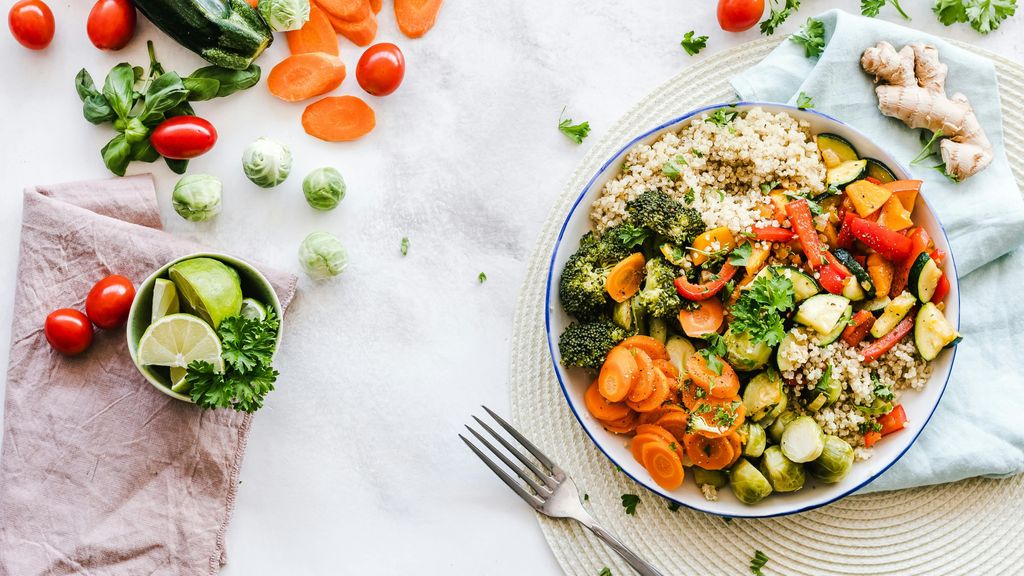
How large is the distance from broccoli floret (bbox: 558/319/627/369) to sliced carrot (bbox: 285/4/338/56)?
1743mm

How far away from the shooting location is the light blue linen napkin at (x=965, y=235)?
312 cm

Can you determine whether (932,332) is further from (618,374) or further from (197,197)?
(197,197)

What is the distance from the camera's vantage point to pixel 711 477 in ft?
9.95

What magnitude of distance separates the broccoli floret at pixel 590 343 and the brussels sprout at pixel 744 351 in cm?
40


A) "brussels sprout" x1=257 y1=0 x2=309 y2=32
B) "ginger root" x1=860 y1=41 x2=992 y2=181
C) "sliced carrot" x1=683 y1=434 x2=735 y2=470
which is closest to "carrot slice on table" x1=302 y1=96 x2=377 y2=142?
"brussels sprout" x1=257 y1=0 x2=309 y2=32

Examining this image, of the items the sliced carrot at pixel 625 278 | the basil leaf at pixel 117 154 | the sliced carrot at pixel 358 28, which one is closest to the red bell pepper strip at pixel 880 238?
the sliced carrot at pixel 625 278

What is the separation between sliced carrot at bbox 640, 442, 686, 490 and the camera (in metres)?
2.91

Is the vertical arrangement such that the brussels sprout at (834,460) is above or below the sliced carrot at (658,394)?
below

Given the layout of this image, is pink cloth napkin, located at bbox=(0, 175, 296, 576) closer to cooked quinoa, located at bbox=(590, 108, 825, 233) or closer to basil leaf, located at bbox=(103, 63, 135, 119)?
basil leaf, located at bbox=(103, 63, 135, 119)

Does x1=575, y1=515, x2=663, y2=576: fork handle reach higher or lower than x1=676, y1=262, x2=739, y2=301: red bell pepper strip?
lower

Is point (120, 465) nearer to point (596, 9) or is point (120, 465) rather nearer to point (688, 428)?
point (688, 428)

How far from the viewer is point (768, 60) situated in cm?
332

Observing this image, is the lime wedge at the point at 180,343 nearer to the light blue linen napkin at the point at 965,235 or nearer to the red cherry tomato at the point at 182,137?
the red cherry tomato at the point at 182,137

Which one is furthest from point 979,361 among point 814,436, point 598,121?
point 598,121
